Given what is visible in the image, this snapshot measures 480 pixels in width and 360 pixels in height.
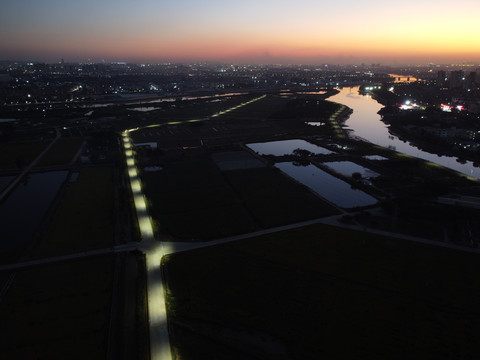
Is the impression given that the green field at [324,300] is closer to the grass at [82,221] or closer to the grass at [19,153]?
the grass at [82,221]

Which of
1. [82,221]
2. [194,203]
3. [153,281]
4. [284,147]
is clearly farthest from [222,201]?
[284,147]

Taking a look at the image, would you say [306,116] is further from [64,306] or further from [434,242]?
[64,306]

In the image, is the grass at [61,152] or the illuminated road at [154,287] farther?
the grass at [61,152]

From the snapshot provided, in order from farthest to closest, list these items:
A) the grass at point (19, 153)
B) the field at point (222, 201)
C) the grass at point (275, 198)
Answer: the grass at point (19, 153)
the grass at point (275, 198)
the field at point (222, 201)

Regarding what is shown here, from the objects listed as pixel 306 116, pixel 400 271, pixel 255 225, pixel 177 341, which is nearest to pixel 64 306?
pixel 177 341

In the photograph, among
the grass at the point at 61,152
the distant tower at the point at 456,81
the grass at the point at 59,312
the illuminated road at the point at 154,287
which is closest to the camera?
the grass at the point at 59,312

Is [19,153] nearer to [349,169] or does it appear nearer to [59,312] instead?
[59,312]

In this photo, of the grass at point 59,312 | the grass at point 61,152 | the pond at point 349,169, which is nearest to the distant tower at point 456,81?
the pond at point 349,169
